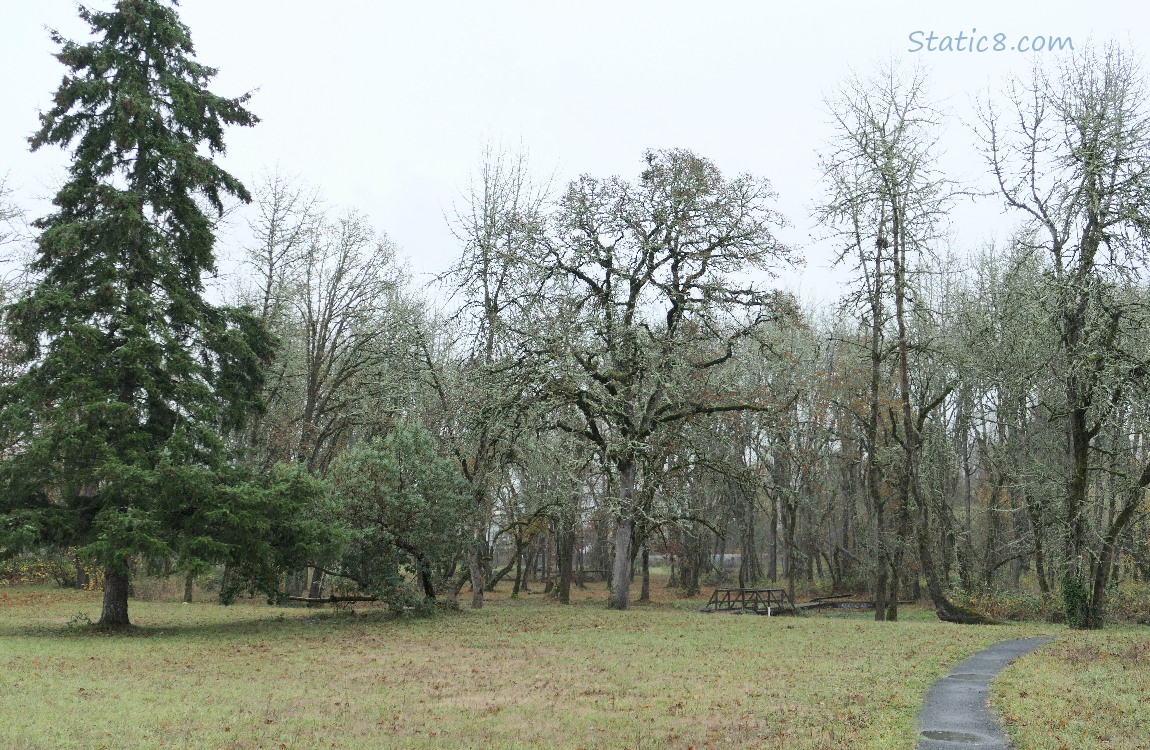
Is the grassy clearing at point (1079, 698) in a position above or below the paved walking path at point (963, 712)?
above

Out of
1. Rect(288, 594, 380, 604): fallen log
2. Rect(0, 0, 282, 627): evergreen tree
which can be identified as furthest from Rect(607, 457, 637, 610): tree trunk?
Rect(0, 0, 282, 627): evergreen tree

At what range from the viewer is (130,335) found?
683 inches

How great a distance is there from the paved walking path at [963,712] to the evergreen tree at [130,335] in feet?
42.1

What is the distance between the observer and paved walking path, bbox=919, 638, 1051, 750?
312 inches

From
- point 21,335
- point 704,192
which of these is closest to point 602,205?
point 704,192

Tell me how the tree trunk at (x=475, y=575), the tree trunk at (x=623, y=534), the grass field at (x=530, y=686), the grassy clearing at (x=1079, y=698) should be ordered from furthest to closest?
the tree trunk at (x=475, y=575), the tree trunk at (x=623, y=534), the grass field at (x=530, y=686), the grassy clearing at (x=1079, y=698)

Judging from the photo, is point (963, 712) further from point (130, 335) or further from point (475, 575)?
point (475, 575)

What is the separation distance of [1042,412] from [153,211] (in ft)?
93.3

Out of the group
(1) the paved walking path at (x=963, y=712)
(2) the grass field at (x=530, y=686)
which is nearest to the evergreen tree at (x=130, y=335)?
(2) the grass field at (x=530, y=686)

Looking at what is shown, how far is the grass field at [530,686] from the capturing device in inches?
331

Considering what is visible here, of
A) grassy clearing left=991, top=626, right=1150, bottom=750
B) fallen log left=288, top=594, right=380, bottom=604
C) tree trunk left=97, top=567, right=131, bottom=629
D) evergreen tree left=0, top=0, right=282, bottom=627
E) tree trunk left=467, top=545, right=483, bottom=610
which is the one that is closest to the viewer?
grassy clearing left=991, top=626, right=1150, bottom=750

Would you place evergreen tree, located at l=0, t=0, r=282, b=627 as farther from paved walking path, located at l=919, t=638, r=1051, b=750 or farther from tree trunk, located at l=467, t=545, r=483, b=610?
paved walking path, located at l=919, t=638, r=1051, b=750

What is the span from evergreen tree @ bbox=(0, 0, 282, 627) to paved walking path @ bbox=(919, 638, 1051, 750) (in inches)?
505

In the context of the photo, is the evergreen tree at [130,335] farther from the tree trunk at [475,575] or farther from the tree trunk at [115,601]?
the tree trunk at [475,575]
